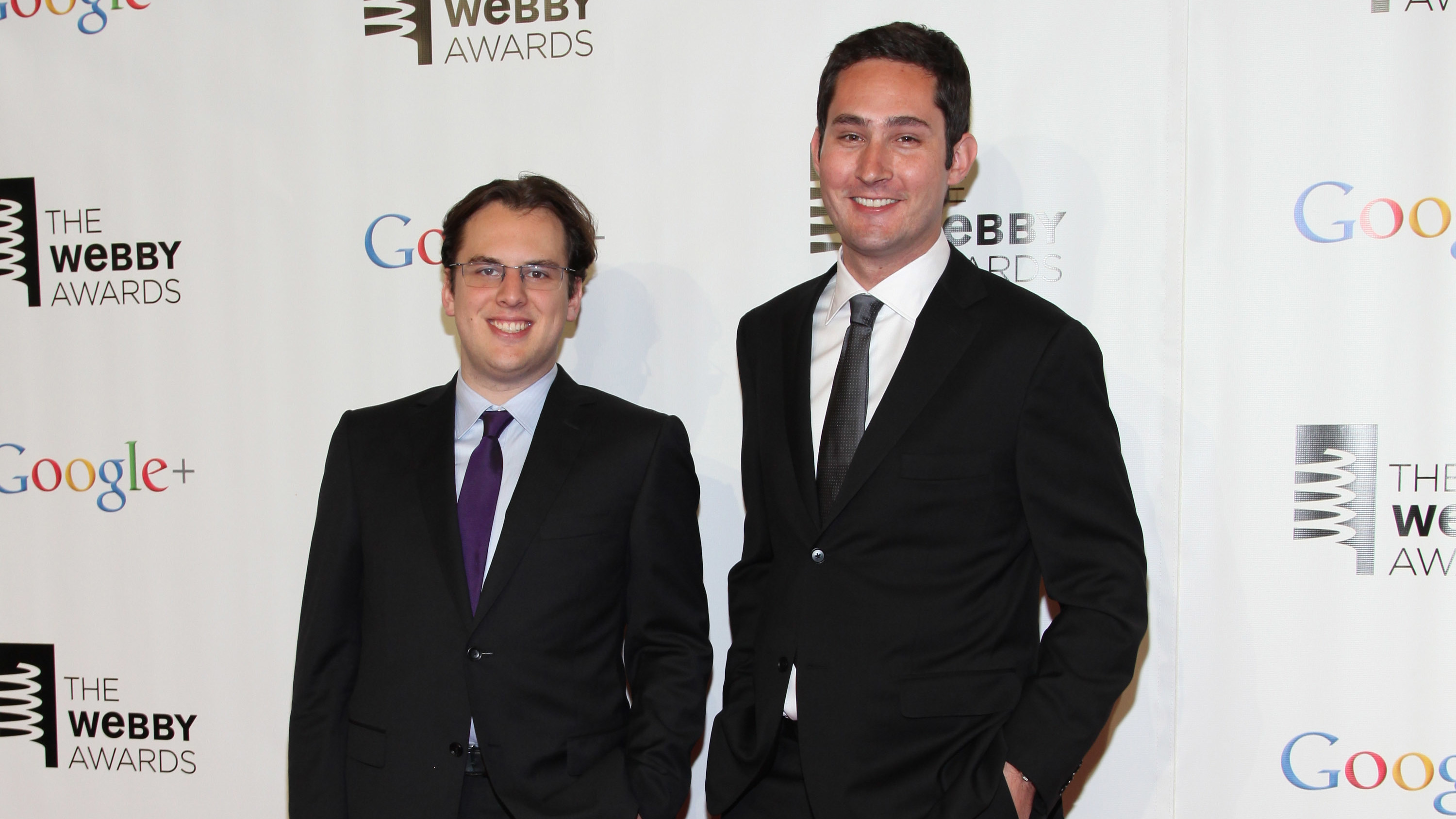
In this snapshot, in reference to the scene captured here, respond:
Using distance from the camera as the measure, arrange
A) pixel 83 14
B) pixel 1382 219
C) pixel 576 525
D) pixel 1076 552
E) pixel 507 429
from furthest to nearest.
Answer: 1. pixel 83 14
2. pixel 1382 219
3. pixel 507 429
4. pixel 576 525
5. pixel 1076 552

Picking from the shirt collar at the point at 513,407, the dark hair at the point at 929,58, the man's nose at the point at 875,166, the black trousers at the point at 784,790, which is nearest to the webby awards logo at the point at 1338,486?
the black trousers at the point at 784,790

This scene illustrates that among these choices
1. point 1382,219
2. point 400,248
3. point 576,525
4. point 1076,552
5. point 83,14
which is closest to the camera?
point 1076,552

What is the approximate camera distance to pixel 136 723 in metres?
2.98

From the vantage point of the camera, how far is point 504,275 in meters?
2.00

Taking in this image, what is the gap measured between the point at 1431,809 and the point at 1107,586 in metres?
1.41

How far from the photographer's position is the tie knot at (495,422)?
1.98 meters

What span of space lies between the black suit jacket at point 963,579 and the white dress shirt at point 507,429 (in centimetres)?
58

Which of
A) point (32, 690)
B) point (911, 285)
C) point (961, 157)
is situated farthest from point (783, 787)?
point (32, 690)

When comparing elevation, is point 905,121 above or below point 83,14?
below

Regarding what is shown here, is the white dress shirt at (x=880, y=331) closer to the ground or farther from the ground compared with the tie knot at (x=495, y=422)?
farther from the ground

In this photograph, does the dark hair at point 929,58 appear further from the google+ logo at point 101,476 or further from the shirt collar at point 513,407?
the google+ logo at point 101,476

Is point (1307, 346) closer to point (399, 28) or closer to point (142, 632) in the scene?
point (399, 28)

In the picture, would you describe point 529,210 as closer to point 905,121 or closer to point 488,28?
point 905,121

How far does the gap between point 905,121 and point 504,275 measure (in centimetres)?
83
